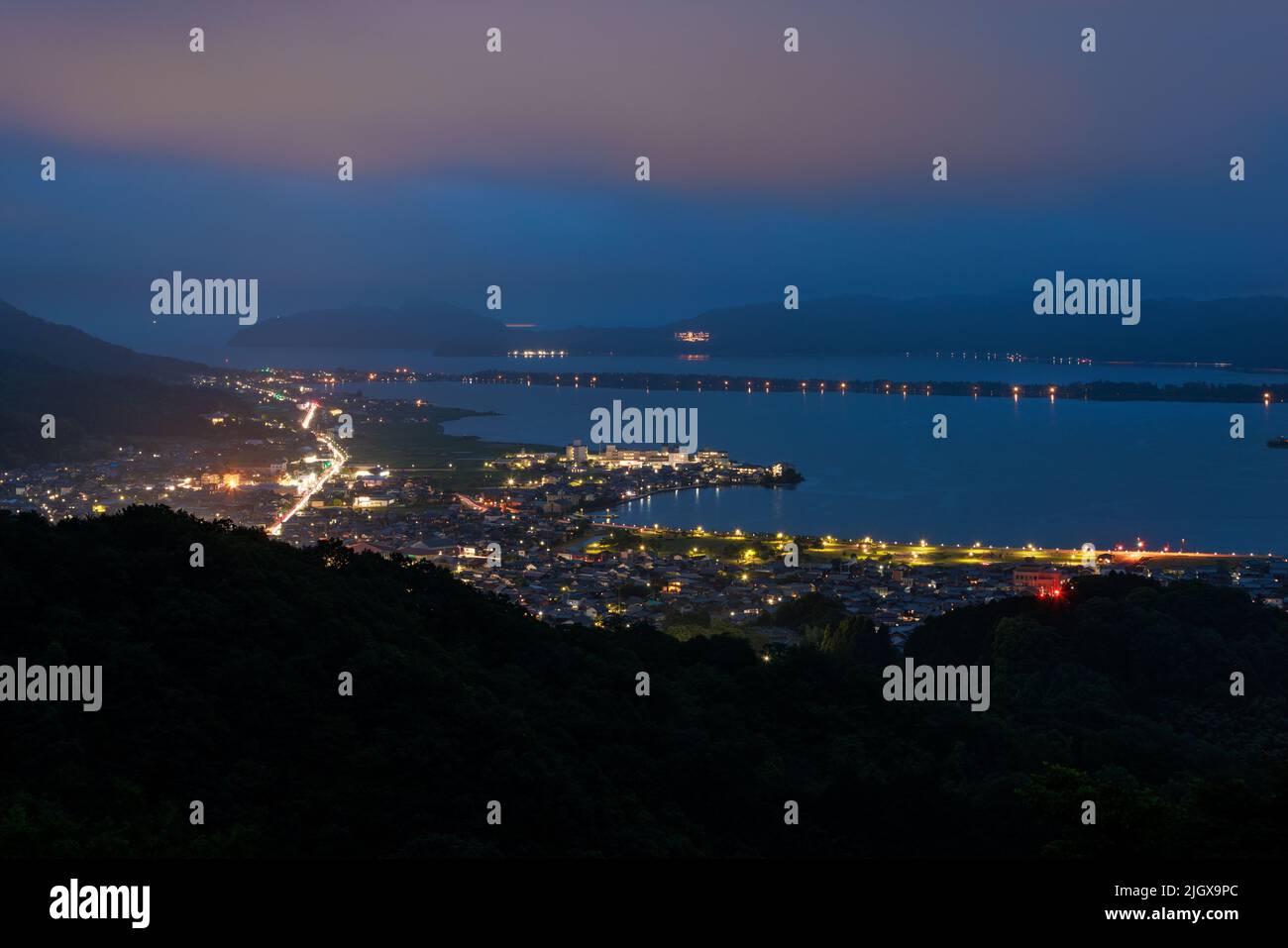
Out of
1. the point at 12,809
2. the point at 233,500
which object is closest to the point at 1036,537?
the point at 233,500

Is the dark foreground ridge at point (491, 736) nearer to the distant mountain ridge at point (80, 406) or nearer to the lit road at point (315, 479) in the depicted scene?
the lit road at point (315, 479)

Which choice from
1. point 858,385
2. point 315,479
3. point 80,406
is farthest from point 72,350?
point 858,385

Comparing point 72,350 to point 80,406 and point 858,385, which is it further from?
point 858,385

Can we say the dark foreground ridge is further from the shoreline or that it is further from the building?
the shoreline

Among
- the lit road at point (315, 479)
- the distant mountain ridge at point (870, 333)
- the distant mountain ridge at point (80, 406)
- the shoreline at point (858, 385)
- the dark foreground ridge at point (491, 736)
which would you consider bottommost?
the dark foreground ridge at point (491, 736)

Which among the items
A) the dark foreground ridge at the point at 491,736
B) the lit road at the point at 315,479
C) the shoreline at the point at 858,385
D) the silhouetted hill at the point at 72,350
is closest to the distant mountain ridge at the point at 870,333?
the shoreline at the point at 858,385
